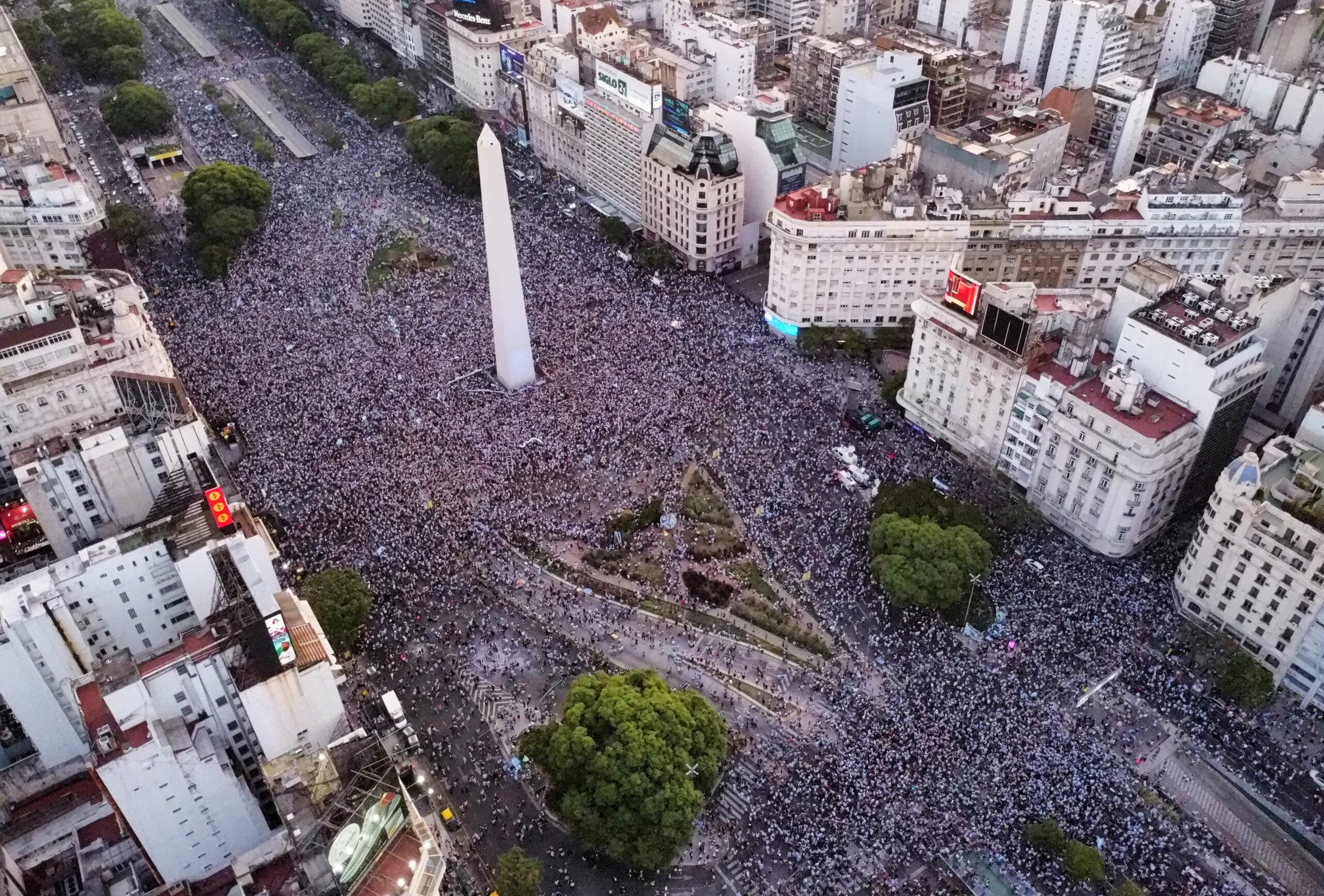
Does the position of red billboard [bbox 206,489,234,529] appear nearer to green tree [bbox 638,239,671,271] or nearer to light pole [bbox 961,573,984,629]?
light pole [bbox 961,573,984,629]

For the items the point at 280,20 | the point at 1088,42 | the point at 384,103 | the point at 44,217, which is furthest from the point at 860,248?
the point at 280,20

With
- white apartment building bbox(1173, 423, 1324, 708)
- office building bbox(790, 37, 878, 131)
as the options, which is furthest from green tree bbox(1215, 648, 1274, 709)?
office building bbox(790, 37, 878, 131)

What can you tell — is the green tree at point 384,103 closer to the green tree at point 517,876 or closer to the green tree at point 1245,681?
the green tree at point 517,876

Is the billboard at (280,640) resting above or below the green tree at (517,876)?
above

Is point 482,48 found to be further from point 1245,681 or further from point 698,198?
point 1245,681

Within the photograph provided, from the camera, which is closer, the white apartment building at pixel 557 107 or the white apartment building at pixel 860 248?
the white apartment building at pixel 860 248

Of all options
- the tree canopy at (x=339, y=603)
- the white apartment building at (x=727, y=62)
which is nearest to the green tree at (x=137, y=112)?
the white apartment building at (x=727, y=62)

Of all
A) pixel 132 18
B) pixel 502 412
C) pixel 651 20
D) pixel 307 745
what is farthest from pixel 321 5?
pixel 307 745
